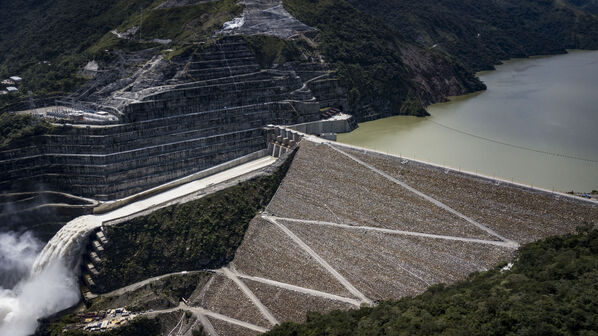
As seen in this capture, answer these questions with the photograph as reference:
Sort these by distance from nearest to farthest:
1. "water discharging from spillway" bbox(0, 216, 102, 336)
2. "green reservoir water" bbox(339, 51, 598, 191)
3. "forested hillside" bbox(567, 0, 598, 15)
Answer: "water discharging from spillway" bbox(0, 216, 102, 336)
"green reservoir water" bbox(339, 51, 598, 191)
"forested hillside" bbox(567, 0, 598, 15)

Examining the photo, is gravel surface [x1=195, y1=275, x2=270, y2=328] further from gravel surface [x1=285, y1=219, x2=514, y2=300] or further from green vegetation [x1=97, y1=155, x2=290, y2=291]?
gravel surface [x1=285, y1=219, x2=514, y2=300]

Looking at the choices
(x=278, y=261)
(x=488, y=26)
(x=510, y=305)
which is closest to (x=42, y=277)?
(x=278, y=261)

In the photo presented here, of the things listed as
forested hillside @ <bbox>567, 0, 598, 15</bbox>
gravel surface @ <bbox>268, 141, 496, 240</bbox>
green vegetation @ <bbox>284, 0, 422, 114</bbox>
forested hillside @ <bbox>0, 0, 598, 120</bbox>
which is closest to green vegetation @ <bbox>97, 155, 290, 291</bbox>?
gravel surface @ <bbox>268, 141, 496, 240</bbox>

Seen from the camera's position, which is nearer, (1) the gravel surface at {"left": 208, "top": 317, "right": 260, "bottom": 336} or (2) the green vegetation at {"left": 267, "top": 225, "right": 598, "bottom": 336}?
(2) the green vegetation at {"left": 267, "top": 225, "right": 598, "bottom": 336}

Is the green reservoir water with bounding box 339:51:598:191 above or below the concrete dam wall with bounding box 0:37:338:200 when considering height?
below

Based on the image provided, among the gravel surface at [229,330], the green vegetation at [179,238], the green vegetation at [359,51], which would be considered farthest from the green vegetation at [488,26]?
the gravel surface at [229,330]

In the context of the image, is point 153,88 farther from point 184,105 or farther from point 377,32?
point 377,32

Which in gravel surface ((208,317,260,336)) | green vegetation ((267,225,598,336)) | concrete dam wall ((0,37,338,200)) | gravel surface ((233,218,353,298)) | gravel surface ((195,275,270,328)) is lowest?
gravel surface ((208,317,260,336))
